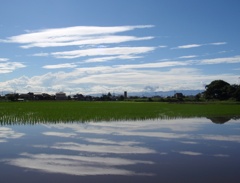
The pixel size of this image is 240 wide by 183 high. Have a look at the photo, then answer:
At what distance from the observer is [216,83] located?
77562mm

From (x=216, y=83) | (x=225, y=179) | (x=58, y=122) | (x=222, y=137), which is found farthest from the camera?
(x=216, y=83)

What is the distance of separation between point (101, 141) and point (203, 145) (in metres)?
3.93

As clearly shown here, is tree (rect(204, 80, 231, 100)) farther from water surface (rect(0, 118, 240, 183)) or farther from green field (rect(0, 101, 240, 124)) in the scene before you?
water surface (rect(0, 118, 240, 183))

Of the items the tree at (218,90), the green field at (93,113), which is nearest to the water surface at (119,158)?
the green field at (93,113)

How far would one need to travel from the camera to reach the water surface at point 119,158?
785cm

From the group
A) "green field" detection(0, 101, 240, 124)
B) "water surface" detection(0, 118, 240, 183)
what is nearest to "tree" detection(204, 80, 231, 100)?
"green field" detection(0, 101, 240, 124)

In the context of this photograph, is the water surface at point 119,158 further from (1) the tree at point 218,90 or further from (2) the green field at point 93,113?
(1) the tree at point 218,90

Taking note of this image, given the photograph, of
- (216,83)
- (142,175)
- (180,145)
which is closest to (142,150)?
(180,145)

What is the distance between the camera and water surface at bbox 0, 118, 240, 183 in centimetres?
785

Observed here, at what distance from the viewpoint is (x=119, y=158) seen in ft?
32.4

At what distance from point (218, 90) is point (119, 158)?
70.9 m

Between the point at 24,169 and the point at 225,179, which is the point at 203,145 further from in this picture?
the point at 24,169

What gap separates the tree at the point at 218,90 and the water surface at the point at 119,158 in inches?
2479

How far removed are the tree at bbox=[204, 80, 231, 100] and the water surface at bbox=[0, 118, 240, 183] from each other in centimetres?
6296
